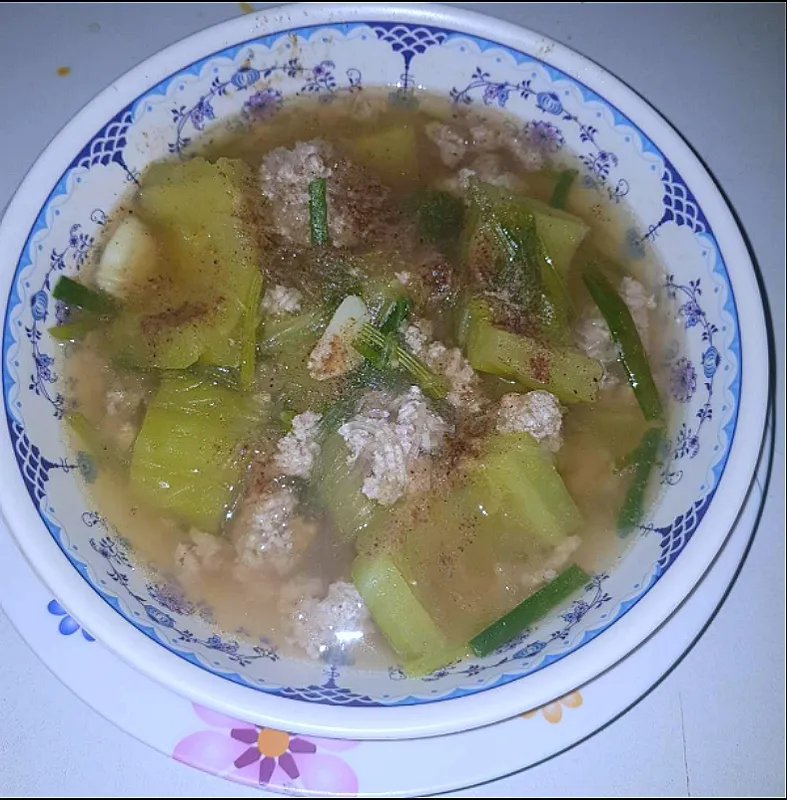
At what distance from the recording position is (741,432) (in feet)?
4.91

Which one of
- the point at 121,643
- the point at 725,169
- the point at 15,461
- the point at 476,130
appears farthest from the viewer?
the point at 725,169

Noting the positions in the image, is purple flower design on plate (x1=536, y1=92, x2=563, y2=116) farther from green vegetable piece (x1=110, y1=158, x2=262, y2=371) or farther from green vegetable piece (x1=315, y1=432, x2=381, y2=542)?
green vegetable piece (x1=315, y1=432, x2=381, y2=542)

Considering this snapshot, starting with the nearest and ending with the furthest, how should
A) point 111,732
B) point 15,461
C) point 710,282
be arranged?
point 15,461, point 111,732, point 710,282

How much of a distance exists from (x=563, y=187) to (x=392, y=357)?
2.45ft

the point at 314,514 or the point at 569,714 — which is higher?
the point at 314,514

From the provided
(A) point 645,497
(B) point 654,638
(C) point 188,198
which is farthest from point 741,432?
(C) point 188,198

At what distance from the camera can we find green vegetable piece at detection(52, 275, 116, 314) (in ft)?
5.74

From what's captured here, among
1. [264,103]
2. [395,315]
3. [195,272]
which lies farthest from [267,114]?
[395,315]

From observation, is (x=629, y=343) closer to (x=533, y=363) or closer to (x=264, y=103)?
(x=533, y=363)

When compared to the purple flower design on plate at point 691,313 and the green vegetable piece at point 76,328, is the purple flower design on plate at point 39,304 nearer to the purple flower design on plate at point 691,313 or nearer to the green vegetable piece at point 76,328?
the green vegetable piece at point 76,328

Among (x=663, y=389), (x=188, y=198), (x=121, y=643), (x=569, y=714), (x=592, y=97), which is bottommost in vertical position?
(x=569, y=714)

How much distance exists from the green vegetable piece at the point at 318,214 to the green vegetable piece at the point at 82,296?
21.8 inches

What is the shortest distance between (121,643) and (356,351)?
857mm

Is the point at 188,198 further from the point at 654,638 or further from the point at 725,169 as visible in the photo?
the point at 725,169
